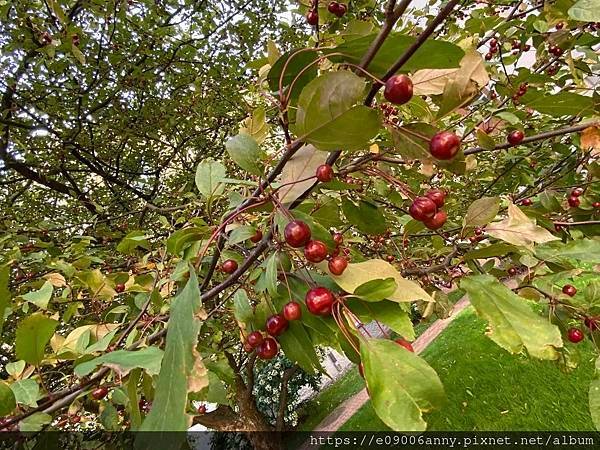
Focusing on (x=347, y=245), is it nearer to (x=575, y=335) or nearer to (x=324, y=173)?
(x=324, y=173)

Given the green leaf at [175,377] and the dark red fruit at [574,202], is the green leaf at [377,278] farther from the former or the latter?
the dark red fruit at [574,202]

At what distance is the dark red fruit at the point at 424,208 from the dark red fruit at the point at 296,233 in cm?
22

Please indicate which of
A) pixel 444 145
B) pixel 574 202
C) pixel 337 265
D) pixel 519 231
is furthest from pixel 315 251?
pixel 574 202

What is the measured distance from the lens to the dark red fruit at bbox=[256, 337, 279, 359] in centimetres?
98

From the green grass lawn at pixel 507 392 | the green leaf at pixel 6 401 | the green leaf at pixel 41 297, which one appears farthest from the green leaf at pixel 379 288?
the green grass lawn at pixel 507 392

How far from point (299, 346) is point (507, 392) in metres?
4.15

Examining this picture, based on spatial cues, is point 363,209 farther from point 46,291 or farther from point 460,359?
point 460,359

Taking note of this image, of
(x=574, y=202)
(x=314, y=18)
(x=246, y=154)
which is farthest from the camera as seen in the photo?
(x=574, y=202)

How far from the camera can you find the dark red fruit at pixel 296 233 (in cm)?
71

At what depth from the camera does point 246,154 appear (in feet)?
2.88

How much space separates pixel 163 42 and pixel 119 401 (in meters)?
3.60

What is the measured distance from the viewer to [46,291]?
120cm

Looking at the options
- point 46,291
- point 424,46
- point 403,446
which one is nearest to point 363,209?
point 424,46

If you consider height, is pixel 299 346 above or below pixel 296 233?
below
